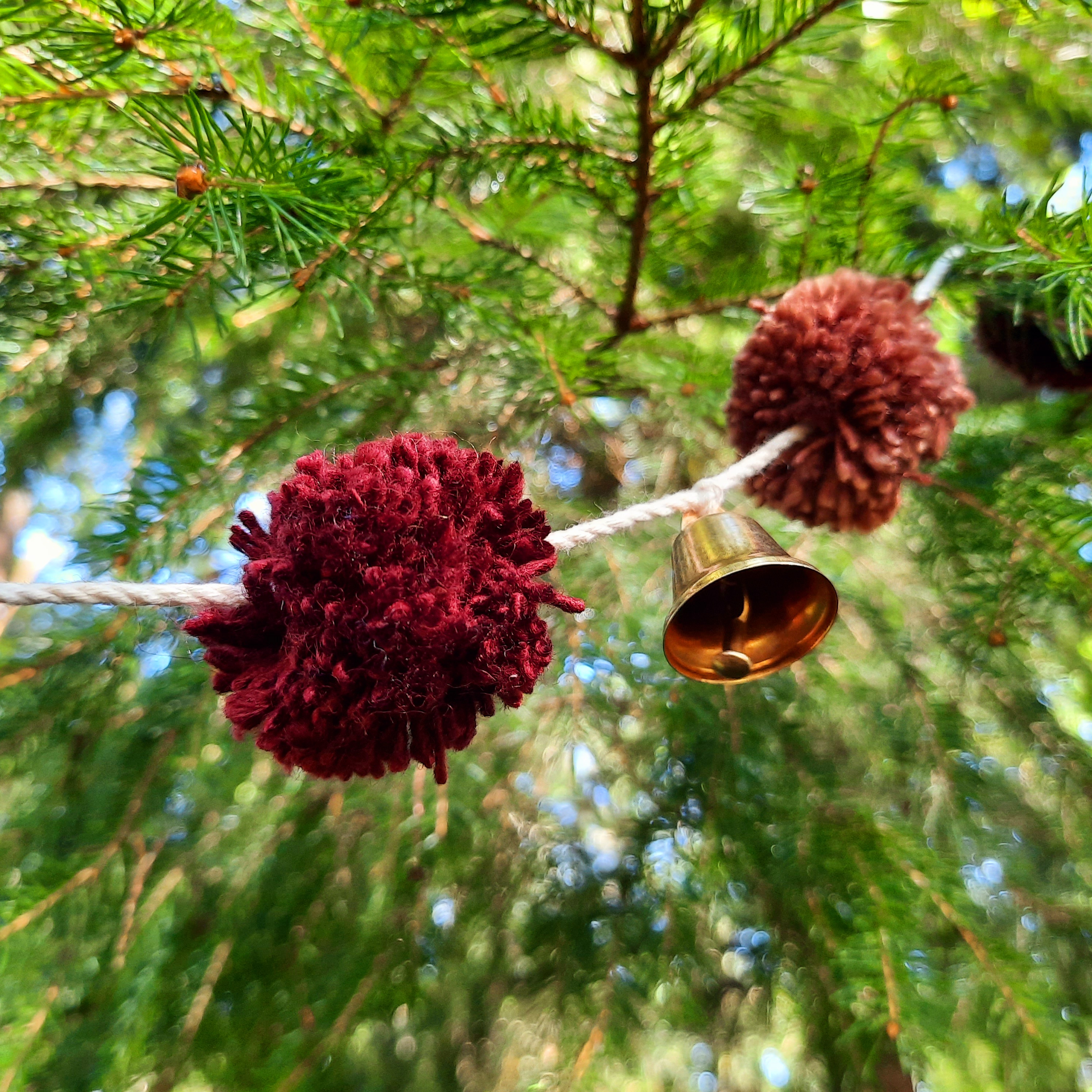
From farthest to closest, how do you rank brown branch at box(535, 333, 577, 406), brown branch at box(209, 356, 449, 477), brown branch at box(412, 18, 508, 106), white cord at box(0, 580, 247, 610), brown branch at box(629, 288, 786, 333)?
brown branch at box(629, 288, 786, 333)
brown branch at box(209, 356, 449, 477)
brown branch at box(535, 333, 577, 406)
brown branch at box(412, 18, 508, 106)
white cord at box(0, 580, 247, 610)

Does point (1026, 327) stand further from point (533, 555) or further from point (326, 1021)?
point (326, 1021)

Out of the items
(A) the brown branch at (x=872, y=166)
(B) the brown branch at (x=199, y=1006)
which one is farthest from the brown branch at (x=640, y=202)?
(B) the brown branch at (x=199, y=1006)

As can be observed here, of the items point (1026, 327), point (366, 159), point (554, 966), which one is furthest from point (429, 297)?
point (554, 966)

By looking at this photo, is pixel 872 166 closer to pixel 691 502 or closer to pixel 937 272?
pixel 937 272

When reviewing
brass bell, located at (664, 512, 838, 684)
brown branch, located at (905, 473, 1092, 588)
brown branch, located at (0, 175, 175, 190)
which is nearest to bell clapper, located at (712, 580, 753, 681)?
brass bell, located at (664, 512, 838, 684)

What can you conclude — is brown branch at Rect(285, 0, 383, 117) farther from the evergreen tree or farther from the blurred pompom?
the blurred pompom
